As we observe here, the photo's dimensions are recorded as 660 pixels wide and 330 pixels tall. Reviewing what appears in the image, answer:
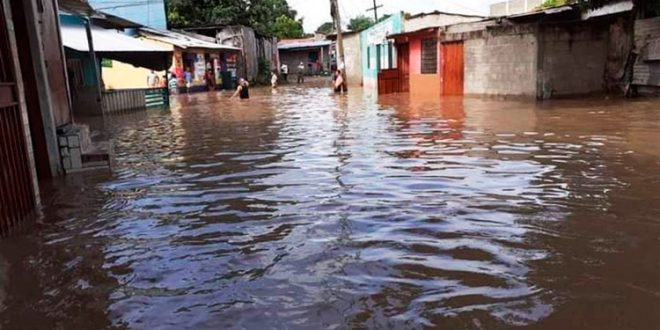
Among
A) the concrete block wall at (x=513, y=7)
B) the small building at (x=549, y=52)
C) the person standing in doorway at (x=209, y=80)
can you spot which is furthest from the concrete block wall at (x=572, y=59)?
the person standing in doorway at (x=209, y=80)

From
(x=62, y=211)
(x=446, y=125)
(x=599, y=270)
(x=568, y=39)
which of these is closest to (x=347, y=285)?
(x=599, y=270)

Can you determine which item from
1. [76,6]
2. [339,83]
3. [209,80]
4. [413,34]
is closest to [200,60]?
[209,80]

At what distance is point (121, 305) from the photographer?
396 cm

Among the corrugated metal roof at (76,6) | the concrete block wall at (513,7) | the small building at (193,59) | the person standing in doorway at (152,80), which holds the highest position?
the concrete block wall at (513,7)

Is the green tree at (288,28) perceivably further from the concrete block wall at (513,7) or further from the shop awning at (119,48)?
the shop awning at (119,48)

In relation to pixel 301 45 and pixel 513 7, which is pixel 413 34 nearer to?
pixel 513 7

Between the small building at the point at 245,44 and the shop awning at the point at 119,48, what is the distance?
16.7m

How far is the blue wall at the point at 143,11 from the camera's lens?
108ft

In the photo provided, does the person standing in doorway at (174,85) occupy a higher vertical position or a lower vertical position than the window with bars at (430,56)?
lower

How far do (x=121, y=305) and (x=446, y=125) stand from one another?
34.3 feet

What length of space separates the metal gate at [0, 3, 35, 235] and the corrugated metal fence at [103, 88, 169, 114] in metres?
15.0

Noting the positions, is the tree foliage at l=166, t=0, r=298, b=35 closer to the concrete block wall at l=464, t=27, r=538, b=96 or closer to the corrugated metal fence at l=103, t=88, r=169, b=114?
the corrugated metal fence at l=103, t=88, r=169, b=114

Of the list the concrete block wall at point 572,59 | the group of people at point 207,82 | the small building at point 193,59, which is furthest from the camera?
the small building at point 193,59

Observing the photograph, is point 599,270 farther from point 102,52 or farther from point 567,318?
point 102,52
